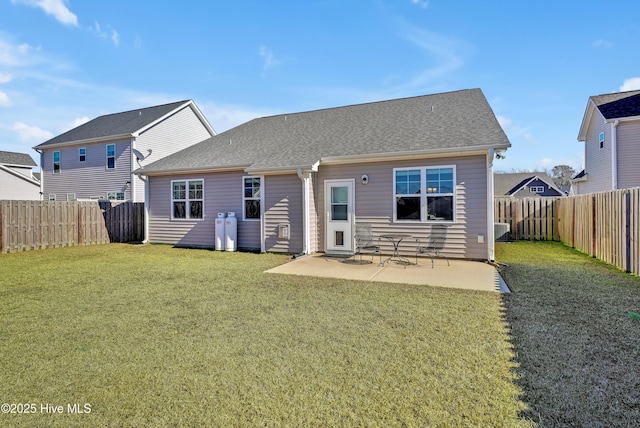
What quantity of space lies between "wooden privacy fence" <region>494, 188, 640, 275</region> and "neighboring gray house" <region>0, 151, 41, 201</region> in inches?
1360

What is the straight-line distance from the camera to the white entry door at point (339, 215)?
31.3ft

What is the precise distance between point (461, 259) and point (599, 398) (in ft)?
20.7

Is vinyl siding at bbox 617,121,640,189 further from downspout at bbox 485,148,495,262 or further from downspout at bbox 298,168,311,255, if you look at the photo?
downspout at bbox 298,168,311,255

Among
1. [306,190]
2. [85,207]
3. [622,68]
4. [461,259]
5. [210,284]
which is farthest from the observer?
[622,68]

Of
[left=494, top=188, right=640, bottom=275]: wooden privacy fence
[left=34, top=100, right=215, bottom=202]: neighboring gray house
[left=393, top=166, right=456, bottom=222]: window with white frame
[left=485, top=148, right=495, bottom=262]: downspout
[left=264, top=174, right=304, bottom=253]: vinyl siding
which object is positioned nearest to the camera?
[left=494, top=188, right=640, bottom=275]: wooden privacy fence

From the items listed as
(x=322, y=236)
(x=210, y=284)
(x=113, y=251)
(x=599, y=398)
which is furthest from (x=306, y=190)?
(x=599, y=398)

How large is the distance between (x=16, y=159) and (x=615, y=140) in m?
44.4

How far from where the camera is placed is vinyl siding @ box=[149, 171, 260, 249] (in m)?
11.1

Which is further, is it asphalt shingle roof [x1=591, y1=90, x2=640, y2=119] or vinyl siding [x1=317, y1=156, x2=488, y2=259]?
asphalt shingle roof [x1=591, y1=90, x2=640, y2=119]

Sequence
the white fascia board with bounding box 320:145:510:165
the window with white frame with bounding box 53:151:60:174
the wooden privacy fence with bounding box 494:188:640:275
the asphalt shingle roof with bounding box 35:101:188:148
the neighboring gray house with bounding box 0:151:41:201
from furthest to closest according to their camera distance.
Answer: the neighboring gray house with bounding box 0:151:41:201 → the window with white frame with bounding box 53:151:60:174 → the asphalt shingle roof with bounding box 35:101:188:148 → the white fascia board with bounding box 320:145:510:165 → the wooden privacy fence with bounding box 494:188:640:275

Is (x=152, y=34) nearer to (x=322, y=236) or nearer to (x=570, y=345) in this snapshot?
(x=322, y=236)

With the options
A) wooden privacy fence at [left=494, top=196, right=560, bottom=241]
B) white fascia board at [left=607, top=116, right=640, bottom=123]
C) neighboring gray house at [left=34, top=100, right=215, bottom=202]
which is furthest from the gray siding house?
white fascia board at [left=607, top=116, right=640, bottom=123]

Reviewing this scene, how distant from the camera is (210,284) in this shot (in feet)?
20.4

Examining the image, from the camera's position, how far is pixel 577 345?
333 cm
